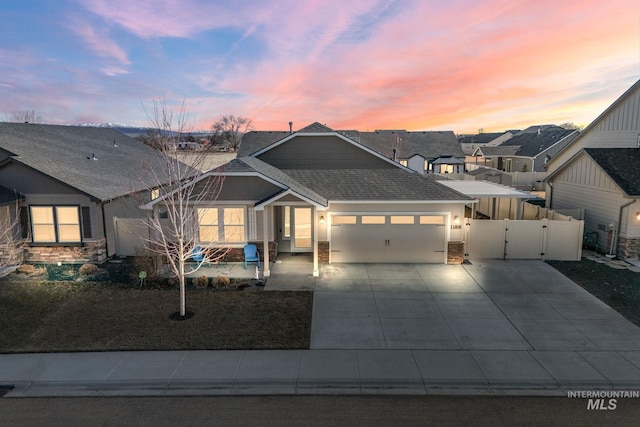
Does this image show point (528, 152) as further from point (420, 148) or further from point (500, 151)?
point (420, 148)

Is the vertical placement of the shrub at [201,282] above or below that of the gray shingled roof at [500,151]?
below

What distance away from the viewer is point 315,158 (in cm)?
2053

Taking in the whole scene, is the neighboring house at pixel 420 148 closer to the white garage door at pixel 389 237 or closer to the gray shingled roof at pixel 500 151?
the gray shingled roof at pixel 500 151

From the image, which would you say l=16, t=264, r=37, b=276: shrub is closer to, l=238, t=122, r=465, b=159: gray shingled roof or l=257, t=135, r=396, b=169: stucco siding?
l=257, t=135, r=396, b=169: stucco siding

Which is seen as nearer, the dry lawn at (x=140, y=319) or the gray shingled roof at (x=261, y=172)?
the dry lawn at (x=140, y=319)

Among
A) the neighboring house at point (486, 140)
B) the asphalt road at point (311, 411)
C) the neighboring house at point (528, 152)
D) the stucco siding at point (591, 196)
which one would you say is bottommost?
the asphalt road at point (311, 411)

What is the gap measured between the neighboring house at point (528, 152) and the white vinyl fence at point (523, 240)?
31.9m

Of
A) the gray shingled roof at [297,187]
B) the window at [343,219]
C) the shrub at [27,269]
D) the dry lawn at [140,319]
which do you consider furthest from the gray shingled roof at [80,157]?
the window at [343,219]

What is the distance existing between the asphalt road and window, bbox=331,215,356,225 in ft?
31.0

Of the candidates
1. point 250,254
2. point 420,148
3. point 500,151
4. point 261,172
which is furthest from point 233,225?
point 500,151

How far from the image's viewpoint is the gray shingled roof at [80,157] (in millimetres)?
17000

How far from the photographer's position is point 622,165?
18375 mm

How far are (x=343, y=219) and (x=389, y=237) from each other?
79.5 inches

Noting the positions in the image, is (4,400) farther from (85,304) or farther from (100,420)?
(85,304)
